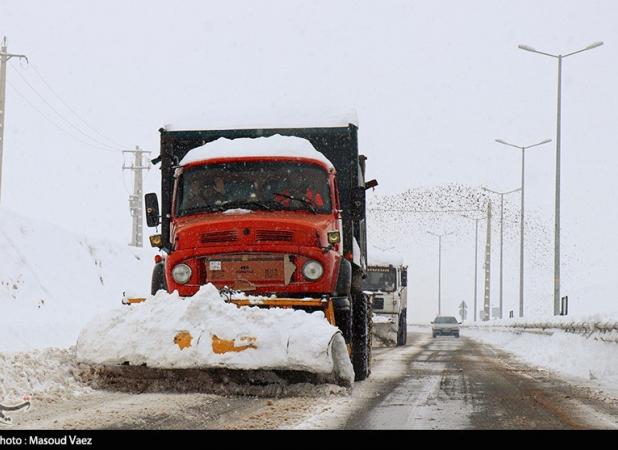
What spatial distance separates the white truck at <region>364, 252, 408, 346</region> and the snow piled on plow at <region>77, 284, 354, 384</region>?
63.6ft

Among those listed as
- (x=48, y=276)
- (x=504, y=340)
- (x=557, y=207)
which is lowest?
(x=504, y=340)

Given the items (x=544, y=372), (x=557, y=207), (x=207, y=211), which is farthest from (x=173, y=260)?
(x=557, y=207)

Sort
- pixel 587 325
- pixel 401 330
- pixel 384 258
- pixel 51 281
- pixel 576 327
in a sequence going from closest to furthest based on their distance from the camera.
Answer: pixel 587 325, pixel 576 327, pixel 51 281, pixel 384 258, pixel 401 330

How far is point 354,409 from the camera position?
8422 mm

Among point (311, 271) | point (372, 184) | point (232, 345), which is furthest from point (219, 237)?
point (372, 184)

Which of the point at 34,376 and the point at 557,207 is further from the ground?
the point at 557,207

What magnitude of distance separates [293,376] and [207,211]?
251 centimetres

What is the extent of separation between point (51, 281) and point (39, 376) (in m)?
14.8

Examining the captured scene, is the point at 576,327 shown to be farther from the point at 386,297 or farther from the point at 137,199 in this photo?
the point at 137,199

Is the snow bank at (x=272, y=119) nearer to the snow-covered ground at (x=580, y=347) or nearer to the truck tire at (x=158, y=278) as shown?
the truck tire at (x=158, y=278)

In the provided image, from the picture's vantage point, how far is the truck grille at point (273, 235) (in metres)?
10.4

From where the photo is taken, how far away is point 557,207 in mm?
34156

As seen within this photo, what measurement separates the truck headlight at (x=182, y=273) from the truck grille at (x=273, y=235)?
35.6 inches

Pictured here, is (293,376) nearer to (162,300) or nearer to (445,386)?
(162,300)
